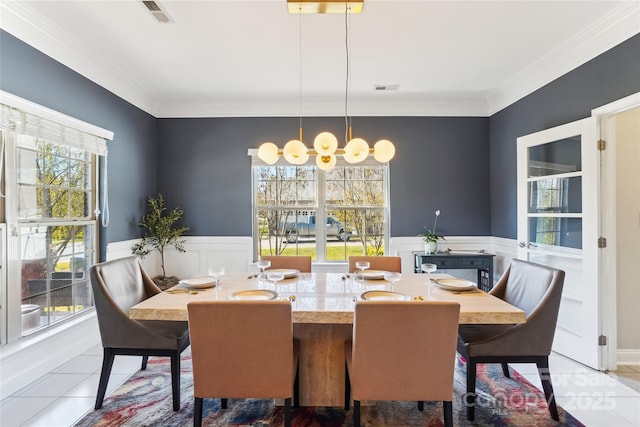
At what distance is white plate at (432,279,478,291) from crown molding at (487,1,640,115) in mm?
2079

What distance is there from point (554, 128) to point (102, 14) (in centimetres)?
369

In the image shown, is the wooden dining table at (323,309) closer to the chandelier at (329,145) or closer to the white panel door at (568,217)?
the chandelier at (329,145)

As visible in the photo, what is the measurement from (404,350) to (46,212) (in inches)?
113

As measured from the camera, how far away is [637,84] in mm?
2189

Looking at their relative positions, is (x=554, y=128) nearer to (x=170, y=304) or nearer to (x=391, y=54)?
(x=391, y=54)

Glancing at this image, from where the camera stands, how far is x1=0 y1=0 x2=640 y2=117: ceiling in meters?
2.23

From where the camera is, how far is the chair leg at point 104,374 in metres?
1.95

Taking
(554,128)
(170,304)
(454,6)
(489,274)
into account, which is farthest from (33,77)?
(489,274)

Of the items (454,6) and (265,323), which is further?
(454,6)

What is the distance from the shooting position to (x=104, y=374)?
1955mm

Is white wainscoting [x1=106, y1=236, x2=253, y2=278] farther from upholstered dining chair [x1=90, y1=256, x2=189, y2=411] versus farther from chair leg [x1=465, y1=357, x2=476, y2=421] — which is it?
chair leg [x1=465, y1=357, x2=476, y2=421]

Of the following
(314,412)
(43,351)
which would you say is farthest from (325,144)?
(43,351)

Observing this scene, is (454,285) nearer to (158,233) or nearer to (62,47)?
(158,233)

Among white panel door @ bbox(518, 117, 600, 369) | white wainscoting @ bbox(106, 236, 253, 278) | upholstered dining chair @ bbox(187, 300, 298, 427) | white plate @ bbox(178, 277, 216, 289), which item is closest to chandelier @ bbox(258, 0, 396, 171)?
white plate @ bbox(178, 277, 216, 289)
